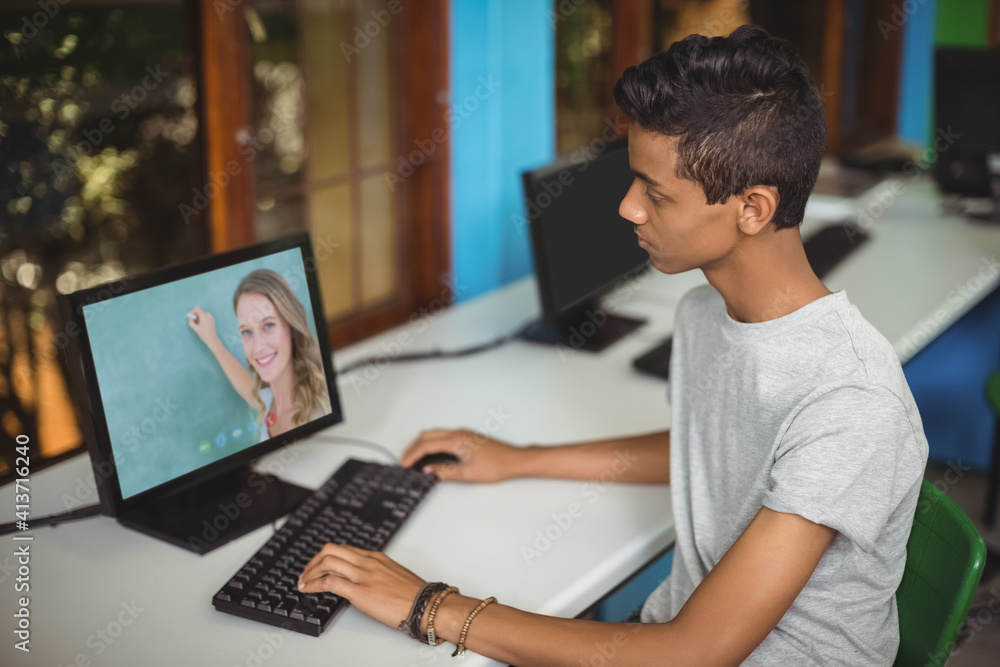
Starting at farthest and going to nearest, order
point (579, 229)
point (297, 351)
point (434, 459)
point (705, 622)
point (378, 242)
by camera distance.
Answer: point (378, 242)
point (579, 229)
point (434, 459)
point (297, 351)
point (705, 622)

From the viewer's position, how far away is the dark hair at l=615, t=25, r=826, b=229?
0.98 metres

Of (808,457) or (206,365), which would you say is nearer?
(808,457)

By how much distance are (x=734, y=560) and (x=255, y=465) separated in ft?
2.62

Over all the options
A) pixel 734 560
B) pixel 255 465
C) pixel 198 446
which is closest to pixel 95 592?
pixel 198 446

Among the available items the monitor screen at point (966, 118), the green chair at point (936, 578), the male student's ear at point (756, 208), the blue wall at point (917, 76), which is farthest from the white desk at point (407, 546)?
the blue wall at point (917, 76)

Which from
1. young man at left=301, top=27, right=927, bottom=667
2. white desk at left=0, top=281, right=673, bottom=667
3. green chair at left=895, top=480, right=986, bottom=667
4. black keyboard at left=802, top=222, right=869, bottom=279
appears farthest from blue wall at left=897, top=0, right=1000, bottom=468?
young man at left=301, top=27, right=927, bottom=667

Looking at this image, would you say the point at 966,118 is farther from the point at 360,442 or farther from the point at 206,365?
the point at 206,365

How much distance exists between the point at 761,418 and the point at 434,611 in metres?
0.44

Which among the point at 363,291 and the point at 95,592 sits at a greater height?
the point at 95,592

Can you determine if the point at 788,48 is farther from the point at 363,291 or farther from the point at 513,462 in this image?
the point at 363,291

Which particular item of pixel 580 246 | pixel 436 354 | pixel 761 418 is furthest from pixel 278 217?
pixel 761 418

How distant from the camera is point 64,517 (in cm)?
127

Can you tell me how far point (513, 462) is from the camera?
141cm

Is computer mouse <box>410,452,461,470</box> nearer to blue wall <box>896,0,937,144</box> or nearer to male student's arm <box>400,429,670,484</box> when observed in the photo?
male student's arm <box>400,429,670,484</box>
